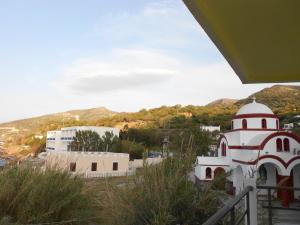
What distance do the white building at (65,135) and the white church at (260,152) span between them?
24.5 metres

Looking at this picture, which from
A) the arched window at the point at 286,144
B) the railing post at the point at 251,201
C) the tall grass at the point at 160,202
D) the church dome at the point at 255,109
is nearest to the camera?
the railing post at the point at 251,201

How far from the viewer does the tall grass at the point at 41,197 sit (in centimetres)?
311

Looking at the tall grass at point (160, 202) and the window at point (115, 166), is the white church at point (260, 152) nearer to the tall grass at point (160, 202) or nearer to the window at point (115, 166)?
the tall grass at point (160, 202)

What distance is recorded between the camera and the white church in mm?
10859

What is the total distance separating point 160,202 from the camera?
9.72ft

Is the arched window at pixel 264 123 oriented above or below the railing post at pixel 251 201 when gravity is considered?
above

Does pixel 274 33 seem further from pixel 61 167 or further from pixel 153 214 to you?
pixel 61 167

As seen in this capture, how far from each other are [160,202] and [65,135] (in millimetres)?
38707

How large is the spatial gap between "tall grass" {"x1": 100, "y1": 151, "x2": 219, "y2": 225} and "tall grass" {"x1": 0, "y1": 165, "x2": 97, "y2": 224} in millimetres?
323

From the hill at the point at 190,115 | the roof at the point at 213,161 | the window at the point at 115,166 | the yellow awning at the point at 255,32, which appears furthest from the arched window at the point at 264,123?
the hill at the point at 190,115

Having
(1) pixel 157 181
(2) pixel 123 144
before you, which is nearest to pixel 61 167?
(1) pixel 157 181

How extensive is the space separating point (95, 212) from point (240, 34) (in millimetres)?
2773

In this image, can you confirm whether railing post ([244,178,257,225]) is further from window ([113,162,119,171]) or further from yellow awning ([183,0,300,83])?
window ([113,162,119,171])

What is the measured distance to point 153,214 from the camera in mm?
2951
